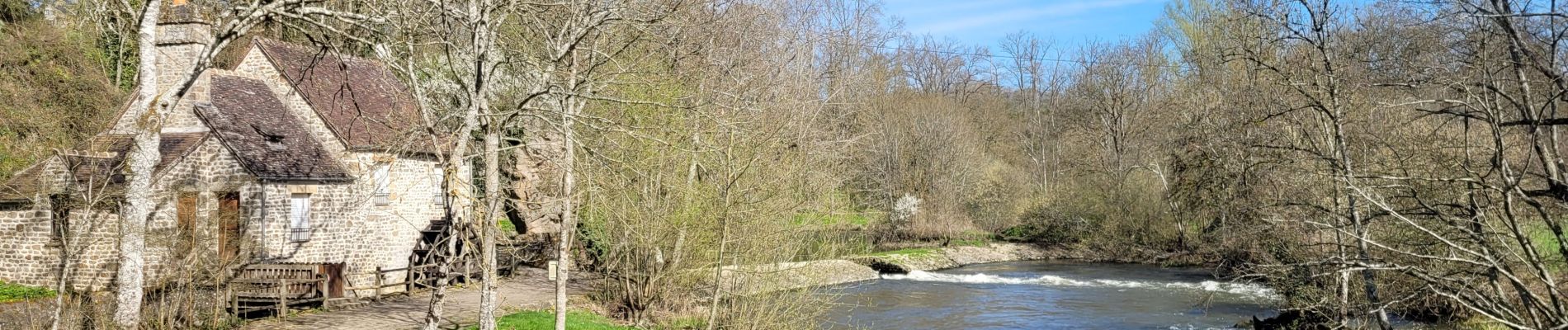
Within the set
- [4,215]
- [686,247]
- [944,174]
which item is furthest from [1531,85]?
[944,174]

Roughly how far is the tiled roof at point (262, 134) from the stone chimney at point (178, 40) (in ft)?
3.19

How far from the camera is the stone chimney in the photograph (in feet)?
65.1

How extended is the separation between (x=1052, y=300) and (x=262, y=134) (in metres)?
18.2

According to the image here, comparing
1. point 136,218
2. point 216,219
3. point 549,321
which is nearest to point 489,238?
point 549,321

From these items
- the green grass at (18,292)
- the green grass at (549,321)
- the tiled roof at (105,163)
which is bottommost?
the green grass at (549,321)

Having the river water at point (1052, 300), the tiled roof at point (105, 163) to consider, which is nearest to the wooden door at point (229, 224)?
the tiled roof at point (105, 163)

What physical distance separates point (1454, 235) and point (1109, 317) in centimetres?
1121

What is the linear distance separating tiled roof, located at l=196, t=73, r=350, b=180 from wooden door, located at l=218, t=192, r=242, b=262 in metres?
0.75

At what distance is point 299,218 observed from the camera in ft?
70.0

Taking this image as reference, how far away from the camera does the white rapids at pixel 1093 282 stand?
85.4 feet

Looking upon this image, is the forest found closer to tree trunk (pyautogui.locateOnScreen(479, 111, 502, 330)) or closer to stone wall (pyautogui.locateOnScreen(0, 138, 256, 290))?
tree trunk (pyautogui.locateOnScreen(479, 111, 502, 330))

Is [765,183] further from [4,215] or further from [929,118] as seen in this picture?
[929,118]

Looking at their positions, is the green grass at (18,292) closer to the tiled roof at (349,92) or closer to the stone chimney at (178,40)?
the stone chimney at (178,40)

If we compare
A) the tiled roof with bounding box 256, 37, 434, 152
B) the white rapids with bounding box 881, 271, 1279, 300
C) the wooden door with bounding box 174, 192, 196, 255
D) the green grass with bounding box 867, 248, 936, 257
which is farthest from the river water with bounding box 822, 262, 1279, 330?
the tiled roof with bounding box 256, 37, 434, 152
